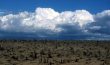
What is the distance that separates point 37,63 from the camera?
53656mm

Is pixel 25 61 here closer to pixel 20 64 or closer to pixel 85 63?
pixel 20 64

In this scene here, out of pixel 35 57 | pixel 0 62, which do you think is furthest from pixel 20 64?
pixel 35 57

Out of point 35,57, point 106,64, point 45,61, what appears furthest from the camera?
point 35,57

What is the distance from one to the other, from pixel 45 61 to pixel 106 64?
10.9 metres

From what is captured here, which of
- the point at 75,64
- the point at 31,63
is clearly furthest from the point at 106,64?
the point at 31,63

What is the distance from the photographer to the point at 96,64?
52.1 metres

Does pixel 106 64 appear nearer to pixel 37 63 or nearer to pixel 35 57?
pixel 37 63

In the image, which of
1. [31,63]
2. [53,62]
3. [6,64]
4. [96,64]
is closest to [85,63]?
[96,64]

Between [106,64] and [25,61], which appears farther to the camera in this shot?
[25,61]

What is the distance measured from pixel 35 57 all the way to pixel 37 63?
809 centimetres

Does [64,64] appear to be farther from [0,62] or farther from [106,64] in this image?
[0,62]

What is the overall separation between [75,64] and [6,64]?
11.6 m

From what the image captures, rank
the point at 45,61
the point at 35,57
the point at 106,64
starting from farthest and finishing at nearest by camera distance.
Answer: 1. the point at 35,57
2. the point at 45,61
3. the point at 106,64

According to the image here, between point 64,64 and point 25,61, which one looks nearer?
point 64,64
